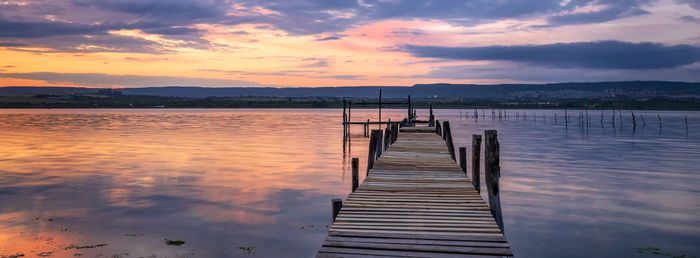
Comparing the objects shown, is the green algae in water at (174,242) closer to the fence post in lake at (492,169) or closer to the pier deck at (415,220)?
the pier deck at (415,220)

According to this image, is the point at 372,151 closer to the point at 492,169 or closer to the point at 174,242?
the point at 492,169

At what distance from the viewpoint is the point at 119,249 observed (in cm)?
1095

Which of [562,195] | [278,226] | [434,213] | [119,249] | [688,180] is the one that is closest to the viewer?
[434,213]

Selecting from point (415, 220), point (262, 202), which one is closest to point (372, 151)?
point (262, 202)

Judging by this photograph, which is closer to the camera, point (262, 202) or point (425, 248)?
point (425, 248)

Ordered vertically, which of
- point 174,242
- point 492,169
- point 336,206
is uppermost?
point 492,169

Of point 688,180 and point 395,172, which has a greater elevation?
point 395,172

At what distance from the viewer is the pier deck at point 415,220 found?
7160mm

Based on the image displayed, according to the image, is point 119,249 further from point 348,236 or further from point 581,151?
point 581,151

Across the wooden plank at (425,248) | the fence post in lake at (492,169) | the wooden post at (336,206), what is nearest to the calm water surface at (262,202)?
the fence post in lake at (492,169)

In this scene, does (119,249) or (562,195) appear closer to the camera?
(119,249)

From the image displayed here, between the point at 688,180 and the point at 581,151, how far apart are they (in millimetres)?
13275

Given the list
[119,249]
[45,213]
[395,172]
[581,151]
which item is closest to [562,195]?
[395,172]

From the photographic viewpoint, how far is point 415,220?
8602 millimetres
